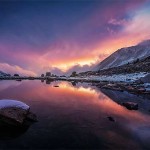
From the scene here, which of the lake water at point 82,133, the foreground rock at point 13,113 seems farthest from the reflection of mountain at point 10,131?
the foreground rock at point 13,113

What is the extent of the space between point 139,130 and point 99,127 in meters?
3.96

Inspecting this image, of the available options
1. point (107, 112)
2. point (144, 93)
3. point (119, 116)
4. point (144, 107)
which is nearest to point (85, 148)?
point (119, 116)

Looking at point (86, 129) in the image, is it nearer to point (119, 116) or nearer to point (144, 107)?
point (119, 116)

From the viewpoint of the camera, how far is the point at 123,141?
55.6ft

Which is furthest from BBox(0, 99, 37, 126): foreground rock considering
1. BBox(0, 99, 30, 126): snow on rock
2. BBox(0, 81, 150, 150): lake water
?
BBox(0, 81, 150, 150): lake water

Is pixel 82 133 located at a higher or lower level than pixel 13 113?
lower

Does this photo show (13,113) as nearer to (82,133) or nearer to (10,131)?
(10,131)

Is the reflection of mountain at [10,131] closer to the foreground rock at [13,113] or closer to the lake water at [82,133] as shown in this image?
the lake water at [82,133]

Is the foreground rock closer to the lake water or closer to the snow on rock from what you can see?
the snow on rock

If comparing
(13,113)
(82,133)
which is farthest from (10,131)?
(82,133)

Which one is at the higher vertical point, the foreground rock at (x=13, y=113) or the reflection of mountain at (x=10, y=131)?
the foreground rock at (x=13, y=113)

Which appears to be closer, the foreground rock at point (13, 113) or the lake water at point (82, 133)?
the lake water at point (82, 133)

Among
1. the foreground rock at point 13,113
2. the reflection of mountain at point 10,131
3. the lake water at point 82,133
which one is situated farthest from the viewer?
the foreground rock at point 13,113

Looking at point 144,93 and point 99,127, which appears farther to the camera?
point 144,93
